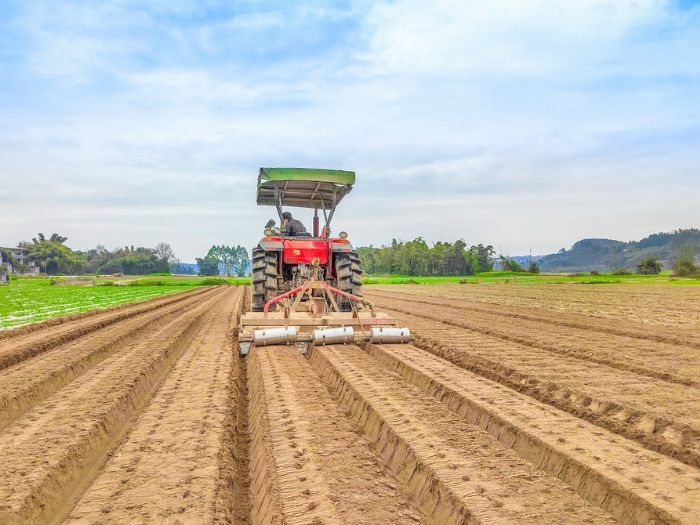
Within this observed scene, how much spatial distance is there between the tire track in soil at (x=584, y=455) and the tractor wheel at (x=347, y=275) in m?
4.19

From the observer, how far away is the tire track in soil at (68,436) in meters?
2.88

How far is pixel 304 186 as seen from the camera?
30.8 feet

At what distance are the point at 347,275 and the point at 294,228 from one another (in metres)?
1.32

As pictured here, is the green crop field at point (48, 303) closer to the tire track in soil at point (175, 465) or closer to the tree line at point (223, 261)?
the tire track in soil at point (175, 465)

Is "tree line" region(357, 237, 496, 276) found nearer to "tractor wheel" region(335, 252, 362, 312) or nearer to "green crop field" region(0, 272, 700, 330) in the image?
"green crop field" region(0, 272, 700, 330)

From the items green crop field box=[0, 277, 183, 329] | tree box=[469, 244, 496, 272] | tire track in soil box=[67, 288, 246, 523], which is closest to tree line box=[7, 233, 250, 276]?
tree box=[469, 244, 496, 272]

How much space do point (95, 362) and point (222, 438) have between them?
4.07 m

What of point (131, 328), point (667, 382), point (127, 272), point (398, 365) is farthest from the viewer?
point (127, 272)

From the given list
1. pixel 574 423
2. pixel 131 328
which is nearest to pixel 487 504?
pixel 574 423

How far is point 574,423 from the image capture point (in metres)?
3.96

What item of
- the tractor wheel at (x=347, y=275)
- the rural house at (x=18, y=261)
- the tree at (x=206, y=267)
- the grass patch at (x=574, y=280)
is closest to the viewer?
the tractor wheel at (x=347, y=275)

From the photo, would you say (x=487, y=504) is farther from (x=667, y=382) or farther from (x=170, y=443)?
(x=667, y=382)

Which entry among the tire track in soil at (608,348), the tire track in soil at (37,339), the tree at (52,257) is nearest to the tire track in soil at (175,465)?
the tire track in soil at (37,339)

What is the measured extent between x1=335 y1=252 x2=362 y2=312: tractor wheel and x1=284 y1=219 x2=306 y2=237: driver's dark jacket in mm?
859
